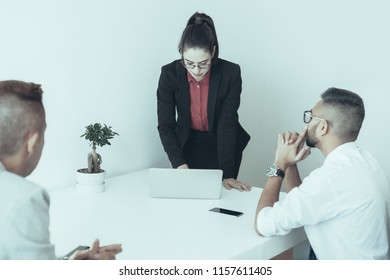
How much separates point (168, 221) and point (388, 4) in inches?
67.2

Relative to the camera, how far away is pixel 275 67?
10.1 feet

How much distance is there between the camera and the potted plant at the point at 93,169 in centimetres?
214

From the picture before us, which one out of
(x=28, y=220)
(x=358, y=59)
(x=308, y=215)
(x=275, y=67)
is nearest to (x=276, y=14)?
(x=275, y=67)

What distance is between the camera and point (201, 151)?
2.59 m

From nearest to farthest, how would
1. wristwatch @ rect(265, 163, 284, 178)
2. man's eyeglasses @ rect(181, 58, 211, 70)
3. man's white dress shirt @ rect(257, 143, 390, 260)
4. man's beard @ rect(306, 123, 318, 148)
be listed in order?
man's white dress shirt @ rect(257, 143, 390, 260), man's beard @ rect(306, 123, 318, 148), wristwatch @ rect(265, 163, 284, 178), man's eyeglasses @ rect(181, 58, 211, 70)

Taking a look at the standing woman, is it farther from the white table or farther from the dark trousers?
the white table

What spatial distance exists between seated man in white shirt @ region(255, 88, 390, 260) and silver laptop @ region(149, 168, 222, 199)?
0.37 meters

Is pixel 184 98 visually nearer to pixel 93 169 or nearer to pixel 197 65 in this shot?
pixel 197 65

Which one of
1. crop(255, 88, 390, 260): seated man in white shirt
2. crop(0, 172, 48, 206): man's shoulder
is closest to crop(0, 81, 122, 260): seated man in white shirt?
crop(0, 172, 48, 206): man's shoulder

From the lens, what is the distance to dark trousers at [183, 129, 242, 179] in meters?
2.57

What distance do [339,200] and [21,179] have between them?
93 centimetres

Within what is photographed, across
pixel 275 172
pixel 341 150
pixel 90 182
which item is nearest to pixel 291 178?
pixel 275 172

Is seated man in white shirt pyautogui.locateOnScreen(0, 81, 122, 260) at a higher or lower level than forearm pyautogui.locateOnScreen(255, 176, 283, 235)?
higher

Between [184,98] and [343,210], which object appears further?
[184,98]
